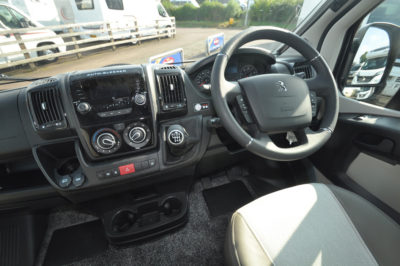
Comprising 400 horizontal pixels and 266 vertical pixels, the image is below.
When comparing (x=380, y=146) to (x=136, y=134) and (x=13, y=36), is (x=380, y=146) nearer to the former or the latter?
(x=136, y=134)

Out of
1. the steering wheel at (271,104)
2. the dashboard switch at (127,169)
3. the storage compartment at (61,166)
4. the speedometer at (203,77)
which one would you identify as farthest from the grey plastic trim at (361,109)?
the storage compartment at (61,166)

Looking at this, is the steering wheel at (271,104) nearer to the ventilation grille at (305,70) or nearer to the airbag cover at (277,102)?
the airbag cover at (277,102)

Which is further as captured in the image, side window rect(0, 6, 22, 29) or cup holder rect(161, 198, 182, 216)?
side window rect(0, 6, 22, 29)

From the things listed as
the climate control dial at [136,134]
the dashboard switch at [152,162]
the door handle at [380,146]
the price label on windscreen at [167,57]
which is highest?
the price label on windscreen at [167,57]

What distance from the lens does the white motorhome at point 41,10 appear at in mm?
5718

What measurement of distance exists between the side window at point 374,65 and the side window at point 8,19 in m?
5.95

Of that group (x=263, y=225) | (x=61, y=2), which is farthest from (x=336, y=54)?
(x=61, y=2)

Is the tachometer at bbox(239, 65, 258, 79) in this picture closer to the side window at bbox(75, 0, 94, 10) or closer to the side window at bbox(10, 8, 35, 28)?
the side window at bbox(10, 8, 35, 28)

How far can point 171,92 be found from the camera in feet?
4.26

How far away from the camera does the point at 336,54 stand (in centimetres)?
184

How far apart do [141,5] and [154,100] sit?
301 inches

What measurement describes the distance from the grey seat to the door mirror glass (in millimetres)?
1122

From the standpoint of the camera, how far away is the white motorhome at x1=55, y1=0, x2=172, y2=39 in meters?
6.68

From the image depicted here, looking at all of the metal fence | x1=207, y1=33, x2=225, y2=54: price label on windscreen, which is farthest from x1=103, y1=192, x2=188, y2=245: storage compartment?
the metal fence
